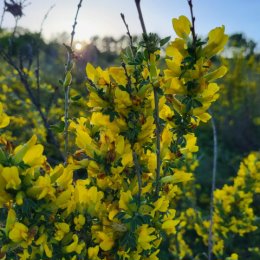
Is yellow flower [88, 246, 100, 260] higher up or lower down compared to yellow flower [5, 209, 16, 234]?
lower down

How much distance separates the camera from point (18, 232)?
103 centimetres

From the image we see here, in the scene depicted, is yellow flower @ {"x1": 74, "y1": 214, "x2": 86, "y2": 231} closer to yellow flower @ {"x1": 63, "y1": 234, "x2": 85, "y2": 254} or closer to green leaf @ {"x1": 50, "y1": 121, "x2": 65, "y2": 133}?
yellow flower @ {"x1": 63, "y1": 234, "x2": 85, "y2": 254}

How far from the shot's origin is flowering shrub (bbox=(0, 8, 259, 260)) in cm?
103

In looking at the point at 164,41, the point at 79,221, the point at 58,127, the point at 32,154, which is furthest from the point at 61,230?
the point at 164,41

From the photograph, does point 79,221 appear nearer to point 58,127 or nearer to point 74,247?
point 74,247

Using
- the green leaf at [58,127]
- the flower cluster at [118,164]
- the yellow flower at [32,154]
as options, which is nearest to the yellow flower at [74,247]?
the flower cluster at [118,164]

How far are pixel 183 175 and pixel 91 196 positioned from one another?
0.98ft

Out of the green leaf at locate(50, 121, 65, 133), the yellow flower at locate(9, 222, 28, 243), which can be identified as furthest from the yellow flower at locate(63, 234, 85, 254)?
the green leaf at locate(50, 121, 65, 133)

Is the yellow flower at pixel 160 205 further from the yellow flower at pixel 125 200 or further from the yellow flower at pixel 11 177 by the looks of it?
the yellow flower at pixel 11 177

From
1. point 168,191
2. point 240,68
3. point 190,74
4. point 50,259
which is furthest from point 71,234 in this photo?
point 240,68

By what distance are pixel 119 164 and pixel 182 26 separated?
0.44 m

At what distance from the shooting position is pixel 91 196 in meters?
1.17

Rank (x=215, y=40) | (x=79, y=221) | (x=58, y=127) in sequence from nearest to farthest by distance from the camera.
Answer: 1. (x=215, y=40)
2. (x=79, y=221)
3. (x=58, y=127)

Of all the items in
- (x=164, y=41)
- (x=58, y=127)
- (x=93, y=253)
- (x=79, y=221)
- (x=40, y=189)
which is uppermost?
(x=164, y=41)
